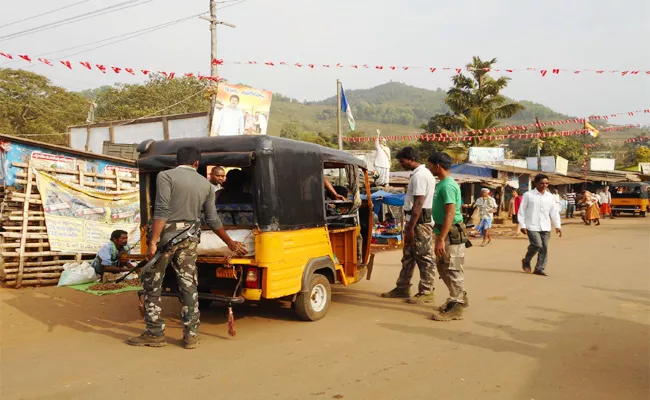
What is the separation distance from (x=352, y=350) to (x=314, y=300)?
1.25 m

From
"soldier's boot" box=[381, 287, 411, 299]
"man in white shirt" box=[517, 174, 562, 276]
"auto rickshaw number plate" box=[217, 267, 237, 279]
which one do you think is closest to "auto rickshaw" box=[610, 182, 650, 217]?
"man in white shirt" box=[517, 174, 562, 276]

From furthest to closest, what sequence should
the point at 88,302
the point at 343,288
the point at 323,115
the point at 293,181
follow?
the point at 323,115, the point at 343,288, the point at 88,302, the point at 293,181

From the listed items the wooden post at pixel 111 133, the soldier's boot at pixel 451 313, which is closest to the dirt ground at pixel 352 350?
the soldier's boot at pixel 451 313

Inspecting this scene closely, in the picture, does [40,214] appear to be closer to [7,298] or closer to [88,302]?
[7,298]

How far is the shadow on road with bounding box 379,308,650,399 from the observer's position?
150 inches

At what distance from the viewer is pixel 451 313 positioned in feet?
19.2

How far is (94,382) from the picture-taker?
3.89 m

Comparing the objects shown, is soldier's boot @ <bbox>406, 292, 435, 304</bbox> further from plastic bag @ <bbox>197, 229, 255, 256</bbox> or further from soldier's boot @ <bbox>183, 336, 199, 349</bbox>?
soldier's boot @ <bbox>183, 336, 199, 349</bbox>

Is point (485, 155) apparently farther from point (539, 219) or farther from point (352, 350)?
point (352, 350)

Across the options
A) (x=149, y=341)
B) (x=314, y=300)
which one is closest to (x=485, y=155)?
(x=314, y=300)

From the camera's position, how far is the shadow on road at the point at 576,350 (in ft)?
12.5

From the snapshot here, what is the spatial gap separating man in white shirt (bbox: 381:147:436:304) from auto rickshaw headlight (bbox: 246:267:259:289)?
221cm

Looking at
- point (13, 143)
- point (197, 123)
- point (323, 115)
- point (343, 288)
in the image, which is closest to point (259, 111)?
point (197, 123)

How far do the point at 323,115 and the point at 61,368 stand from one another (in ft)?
504
